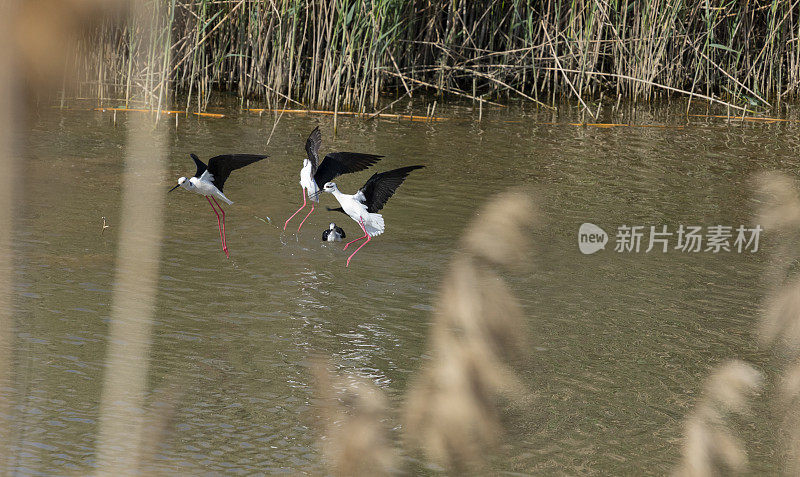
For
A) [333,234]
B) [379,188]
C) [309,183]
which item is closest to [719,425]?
[379,188]

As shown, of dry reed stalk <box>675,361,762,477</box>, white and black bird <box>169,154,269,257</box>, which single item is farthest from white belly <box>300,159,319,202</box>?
dry reed stalk <box>675,361,762,477</box>

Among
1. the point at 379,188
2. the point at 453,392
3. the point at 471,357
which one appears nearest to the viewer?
the point at 453,392

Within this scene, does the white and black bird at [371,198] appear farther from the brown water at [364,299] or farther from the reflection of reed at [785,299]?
the reflection of reed at [785,299]

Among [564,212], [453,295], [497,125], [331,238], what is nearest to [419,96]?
[497,125]

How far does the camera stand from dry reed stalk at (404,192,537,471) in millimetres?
3121

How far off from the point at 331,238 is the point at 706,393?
2466 millimetres

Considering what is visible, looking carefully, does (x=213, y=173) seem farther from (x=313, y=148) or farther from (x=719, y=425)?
(x=719, y=425)

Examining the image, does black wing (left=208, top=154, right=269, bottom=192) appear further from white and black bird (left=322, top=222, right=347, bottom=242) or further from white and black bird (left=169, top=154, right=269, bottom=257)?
white and black bird (left=322, top=222, right=347, bottom=242)

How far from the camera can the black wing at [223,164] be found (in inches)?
181

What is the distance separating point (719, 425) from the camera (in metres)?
3.32

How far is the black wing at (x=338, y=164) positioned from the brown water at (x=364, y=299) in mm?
410

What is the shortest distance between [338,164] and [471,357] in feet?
4.89

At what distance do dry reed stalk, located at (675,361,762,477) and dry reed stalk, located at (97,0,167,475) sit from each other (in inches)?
65.0

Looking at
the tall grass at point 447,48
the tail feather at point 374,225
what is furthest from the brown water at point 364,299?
the tall grass at point 447,48
